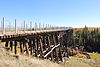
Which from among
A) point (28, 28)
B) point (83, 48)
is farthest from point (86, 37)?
point (28, 28)

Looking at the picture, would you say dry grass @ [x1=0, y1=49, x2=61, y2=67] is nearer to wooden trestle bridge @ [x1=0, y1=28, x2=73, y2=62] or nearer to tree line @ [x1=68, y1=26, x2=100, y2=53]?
wooden trestle bridge @ [x1=0, y1=28, x2=73, y2=62]

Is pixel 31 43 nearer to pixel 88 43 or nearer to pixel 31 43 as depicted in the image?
pixel 31 43

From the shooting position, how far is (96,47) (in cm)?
4822

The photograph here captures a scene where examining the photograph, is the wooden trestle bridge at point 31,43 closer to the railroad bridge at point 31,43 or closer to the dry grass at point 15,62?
the railroad bridge at point 31,43

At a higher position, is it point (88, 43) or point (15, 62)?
point (15, 62)

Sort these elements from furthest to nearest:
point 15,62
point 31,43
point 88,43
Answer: point 88,43 → point 31,43 → point 15,62

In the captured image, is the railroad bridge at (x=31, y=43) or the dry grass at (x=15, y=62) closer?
the dry grass at (x=15, y=62)

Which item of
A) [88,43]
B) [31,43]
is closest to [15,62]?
[31,43]

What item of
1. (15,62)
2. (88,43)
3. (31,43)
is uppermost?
(31,43)

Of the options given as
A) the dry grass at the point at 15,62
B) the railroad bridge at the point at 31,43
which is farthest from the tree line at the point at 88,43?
the dry grass at the point at 15,62

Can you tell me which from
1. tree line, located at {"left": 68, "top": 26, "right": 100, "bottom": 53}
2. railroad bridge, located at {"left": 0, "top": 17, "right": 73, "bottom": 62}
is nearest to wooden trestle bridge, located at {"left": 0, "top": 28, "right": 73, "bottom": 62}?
railroad bridge, located at {"left": 0, "top": 17, "right": 73, "bottom": 62}

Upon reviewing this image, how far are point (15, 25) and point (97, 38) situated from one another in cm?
4658

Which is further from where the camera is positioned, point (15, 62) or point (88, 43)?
point (88, 43)

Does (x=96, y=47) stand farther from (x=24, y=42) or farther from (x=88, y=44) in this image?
(x=24, y=42)
